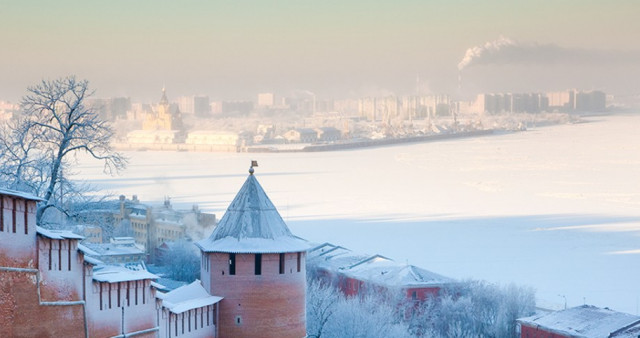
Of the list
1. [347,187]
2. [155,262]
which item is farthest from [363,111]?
[155,262]

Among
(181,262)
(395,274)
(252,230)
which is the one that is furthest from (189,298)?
(181,262)

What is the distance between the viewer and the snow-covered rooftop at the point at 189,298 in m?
7.52

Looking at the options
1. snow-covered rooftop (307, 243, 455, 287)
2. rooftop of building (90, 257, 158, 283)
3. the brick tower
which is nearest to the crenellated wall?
the brick tower

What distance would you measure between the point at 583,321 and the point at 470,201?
22.8 meters

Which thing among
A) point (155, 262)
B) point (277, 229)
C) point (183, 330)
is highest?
point (277, 229)

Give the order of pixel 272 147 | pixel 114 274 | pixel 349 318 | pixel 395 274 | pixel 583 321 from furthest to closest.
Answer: pixel 272 147
pixel 395 274
pixel 583 321
pixel 349 318
pixel 114 274

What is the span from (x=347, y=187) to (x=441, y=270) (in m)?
Result: 22.1

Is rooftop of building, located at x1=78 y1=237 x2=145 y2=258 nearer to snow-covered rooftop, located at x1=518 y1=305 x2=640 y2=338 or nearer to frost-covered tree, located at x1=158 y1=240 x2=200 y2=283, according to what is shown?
frost-covered tree, located at x1=158 y1=240 x2=200 y2=283

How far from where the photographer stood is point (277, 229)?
8203 mm

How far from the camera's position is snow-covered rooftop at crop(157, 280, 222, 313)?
7520 mm

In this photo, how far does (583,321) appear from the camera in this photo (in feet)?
49.5

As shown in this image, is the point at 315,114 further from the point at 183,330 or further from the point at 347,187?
the point at 183,330

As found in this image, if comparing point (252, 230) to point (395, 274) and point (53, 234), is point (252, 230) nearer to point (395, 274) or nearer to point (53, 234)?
point (53, 234)

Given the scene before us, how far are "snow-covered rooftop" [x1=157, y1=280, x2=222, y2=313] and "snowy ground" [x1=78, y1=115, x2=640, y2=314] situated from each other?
35.9 ft
